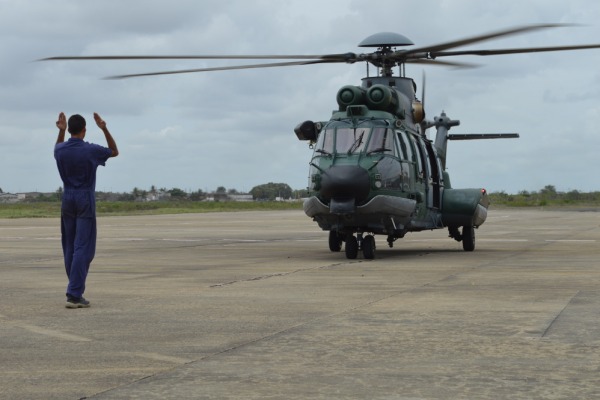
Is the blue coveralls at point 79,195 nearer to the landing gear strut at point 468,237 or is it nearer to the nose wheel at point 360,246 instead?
the nose wheel at point 360,246

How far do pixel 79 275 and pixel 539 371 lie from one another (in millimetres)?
5887

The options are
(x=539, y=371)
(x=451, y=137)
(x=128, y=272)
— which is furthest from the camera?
(x=451, y=137)

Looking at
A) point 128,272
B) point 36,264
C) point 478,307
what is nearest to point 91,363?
point 478,307

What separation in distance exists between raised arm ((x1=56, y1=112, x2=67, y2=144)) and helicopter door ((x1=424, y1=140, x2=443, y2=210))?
12.5 m

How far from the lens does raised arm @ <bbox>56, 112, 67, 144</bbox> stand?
11.8 m

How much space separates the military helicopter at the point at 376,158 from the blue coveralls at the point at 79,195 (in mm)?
5485

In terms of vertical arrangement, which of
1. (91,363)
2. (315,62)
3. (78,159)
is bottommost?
(91,363)

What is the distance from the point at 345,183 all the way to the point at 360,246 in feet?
→ 5.69

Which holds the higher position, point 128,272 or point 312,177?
point 312,177

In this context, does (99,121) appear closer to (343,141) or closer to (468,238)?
(343,141)

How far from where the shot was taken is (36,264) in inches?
738

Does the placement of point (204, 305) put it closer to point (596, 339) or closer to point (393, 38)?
Result: point (596, 339)

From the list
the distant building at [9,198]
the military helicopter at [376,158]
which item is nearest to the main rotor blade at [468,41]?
the military helicopter at [376,158]

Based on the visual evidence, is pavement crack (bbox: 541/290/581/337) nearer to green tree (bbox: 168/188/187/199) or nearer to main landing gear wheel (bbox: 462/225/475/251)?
main landing gear wheel (bbox: 462/225/475/251)
